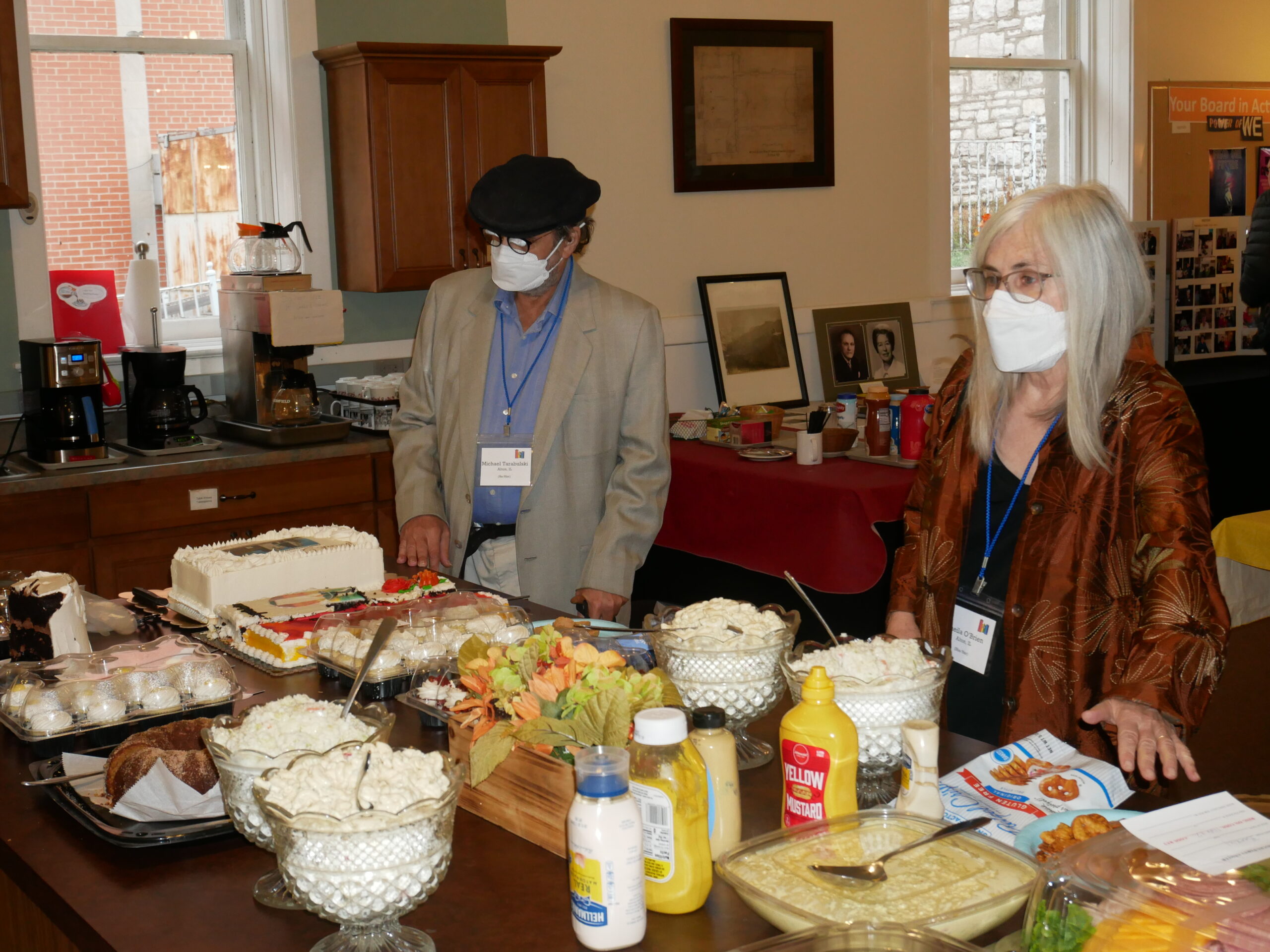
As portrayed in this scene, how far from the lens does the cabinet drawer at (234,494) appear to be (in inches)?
148

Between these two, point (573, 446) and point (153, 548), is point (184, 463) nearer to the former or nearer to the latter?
point (153, 548)

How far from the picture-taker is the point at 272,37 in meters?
4.52

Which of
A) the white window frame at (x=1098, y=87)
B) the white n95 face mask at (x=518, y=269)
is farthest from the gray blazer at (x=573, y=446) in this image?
the white window frame at (x=1098, y=87)

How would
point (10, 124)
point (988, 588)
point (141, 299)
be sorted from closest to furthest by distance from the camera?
point (988, 588)
point (10, 124)
point (141, 299)

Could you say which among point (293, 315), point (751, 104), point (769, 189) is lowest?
point (293, 315)

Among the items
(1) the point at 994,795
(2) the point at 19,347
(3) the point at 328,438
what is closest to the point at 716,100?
(3) the point at 328,438

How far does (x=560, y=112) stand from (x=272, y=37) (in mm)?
1114

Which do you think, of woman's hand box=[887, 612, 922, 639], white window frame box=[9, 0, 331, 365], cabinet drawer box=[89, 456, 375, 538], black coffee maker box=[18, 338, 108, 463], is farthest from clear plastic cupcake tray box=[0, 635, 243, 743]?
white window frame box=[9, 0, 331, 365]

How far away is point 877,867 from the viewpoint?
123 centimetres

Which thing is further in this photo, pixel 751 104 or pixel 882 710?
pixel 751 104

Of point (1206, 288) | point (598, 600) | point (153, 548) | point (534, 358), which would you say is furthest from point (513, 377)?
point (1206, 288)

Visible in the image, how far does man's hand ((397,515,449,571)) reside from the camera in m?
2.80

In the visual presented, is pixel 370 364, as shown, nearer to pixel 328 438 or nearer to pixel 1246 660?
pixel 328 438

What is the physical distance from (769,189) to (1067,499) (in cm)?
381
